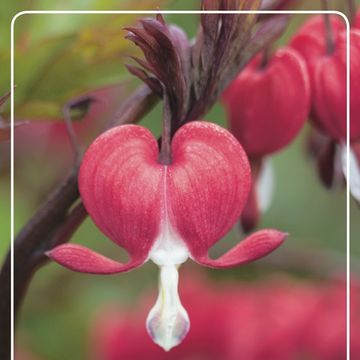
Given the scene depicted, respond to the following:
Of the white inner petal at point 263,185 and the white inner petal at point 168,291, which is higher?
the white inner petal at point 168,291

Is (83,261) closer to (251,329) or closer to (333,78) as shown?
(333,78)

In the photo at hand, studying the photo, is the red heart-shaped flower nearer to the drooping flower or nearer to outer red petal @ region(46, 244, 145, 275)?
outer red petal @ region(46, 244, 145, 275)

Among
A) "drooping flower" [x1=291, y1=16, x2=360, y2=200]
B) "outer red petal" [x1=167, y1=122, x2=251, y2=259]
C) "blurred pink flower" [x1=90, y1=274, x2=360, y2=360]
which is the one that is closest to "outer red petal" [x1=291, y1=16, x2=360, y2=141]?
"drooping flower" [x1=291, y1=16, x2=360, y2=200]

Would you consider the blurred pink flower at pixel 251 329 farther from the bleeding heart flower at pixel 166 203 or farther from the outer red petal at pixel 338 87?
the bleeding heart flower at pixel 166 203

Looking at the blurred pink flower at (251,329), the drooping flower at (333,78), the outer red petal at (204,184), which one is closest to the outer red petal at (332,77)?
the drooping flower at (333,78)

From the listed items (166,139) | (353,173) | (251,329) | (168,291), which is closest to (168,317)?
(168,291)
